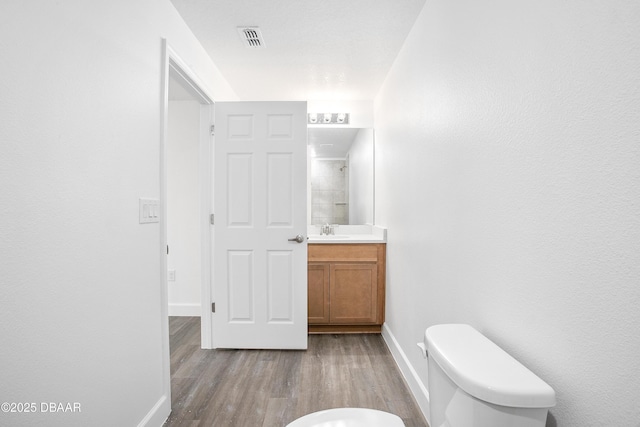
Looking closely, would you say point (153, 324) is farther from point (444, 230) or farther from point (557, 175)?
point (557, 175)

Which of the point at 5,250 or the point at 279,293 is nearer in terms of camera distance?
the point at 5,250

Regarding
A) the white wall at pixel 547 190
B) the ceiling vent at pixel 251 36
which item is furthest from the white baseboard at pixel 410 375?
the ceiling vent at pixel 251 36

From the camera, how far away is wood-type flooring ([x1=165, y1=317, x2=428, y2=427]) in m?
1.76

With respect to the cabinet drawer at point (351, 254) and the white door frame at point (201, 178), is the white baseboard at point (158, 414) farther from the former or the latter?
the cabinet drawer at point (351, 254)

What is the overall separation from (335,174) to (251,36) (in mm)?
1669

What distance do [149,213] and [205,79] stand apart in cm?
132

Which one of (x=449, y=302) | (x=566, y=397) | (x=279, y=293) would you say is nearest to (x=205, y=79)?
(x=279, y=293)

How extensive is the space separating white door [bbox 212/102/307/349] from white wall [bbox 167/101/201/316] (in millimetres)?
983

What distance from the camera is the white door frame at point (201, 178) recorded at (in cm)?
173

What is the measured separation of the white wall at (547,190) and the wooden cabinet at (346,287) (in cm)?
134

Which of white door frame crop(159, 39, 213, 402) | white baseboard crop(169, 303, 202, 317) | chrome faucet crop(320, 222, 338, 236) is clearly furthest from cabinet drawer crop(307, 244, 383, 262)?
white baseboard crop(169, 303, 202, 317)

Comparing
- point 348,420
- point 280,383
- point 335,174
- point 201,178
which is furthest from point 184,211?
point 348,420

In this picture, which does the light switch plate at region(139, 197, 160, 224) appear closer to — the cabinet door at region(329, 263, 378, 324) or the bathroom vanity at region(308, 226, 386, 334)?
the bathroom vanity at region(308, 226, 386, 334)

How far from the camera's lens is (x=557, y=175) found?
802mm
